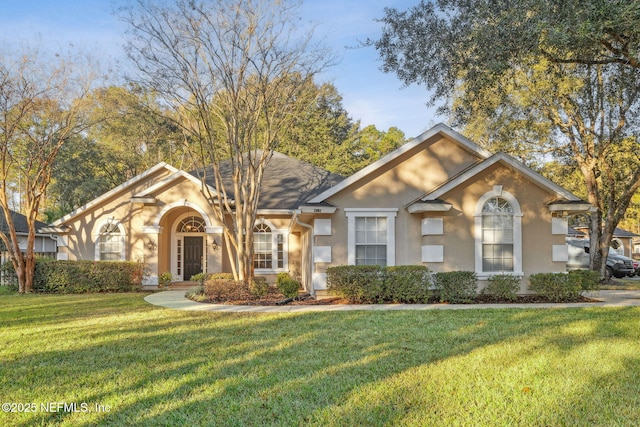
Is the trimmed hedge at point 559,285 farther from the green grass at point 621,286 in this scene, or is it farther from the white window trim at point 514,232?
the green grass at point 621,286

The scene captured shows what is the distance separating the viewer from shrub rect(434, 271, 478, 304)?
42.6 feet

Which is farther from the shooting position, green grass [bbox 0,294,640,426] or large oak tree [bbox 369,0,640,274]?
large oak tree [bbox 369,0,640,274]

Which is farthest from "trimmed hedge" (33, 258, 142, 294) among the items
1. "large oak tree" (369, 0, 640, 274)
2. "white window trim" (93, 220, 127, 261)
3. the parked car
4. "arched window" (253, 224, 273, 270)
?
the parked car

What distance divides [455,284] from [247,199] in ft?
22.1

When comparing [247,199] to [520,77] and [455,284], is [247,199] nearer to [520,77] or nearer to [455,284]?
[455,284]

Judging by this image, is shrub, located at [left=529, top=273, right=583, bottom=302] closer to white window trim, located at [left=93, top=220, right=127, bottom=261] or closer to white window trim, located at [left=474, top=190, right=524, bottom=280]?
white window trim, located at [left=474, top=190, right=524, bottom=280]

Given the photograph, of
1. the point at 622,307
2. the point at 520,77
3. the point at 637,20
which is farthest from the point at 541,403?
the point at 520,77

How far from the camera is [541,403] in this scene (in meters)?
4.79

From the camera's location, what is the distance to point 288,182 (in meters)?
21.2

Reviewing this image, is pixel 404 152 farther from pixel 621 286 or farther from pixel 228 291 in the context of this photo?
pixel 621 286

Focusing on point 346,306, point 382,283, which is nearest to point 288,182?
point 382,283

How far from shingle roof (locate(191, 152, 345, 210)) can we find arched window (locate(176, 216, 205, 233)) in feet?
5.76

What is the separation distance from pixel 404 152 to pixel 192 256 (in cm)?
1089

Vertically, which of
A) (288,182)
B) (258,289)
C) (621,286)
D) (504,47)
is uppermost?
(504,47)
